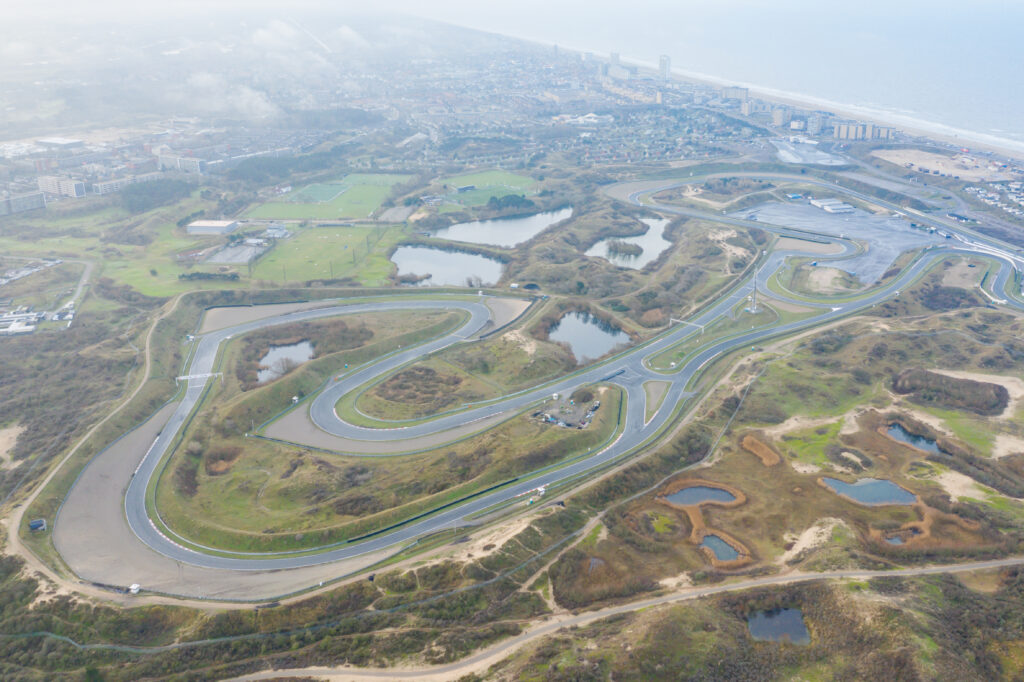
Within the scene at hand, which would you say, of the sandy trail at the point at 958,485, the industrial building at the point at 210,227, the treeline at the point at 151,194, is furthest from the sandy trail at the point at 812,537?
the treeline at the point at 151,194

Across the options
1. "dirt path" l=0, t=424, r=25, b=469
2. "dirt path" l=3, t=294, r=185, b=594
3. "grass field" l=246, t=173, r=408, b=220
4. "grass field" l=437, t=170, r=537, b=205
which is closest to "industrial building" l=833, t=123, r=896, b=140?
"grass field" l=437, t=170, r=537, b=205

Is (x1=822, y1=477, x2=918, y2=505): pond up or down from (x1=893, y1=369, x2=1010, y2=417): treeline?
down

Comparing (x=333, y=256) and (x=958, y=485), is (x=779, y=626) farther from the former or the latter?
(x=333, y=256)

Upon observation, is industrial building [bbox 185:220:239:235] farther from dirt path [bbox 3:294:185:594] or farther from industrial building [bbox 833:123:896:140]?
industrial building [bbox 833:123:896:140]

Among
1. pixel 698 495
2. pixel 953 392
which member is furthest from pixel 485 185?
pixel 698 495

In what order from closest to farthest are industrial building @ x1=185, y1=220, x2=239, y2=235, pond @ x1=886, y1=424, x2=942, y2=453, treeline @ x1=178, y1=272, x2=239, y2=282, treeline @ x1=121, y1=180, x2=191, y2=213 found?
pond @ x1=886, y1=424, x2=942, y2=453
treeline @ x1=178, y1=272, x2=239, y2=282
industrial building @ x1=185, y1=220, x2=239, y2=235
treeline @ x1=121, y1=180, x2=191, y2=213

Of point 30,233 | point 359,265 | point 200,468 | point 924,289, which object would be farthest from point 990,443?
point 30,233

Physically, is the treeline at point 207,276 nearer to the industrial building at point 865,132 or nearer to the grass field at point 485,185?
the grass field at point 485,185
